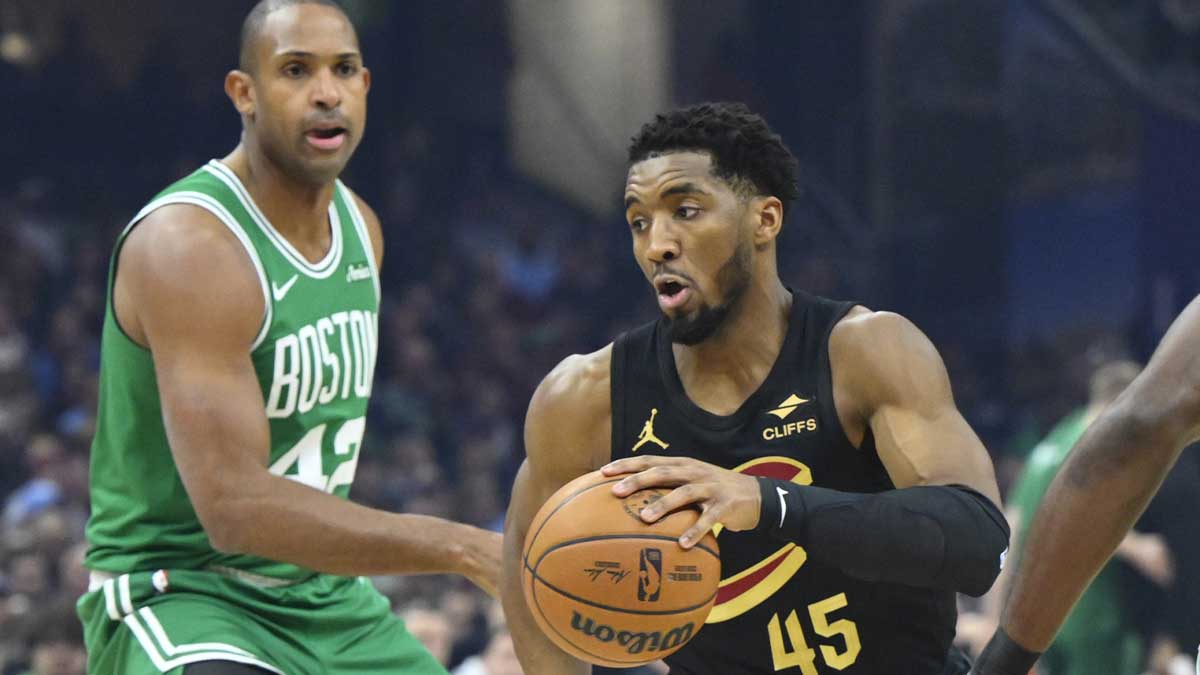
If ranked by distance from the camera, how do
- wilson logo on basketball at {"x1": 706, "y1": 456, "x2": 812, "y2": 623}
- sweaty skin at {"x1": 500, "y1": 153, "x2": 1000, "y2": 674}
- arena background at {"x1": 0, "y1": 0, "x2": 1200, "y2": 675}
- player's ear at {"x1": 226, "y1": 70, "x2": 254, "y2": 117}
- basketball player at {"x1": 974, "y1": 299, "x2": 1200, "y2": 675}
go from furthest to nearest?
1. arena background at {"x1": 0, "y1": 0, "x2": 1200, "y2": 675}
2. player's ear at {"x1": 226, "y1": 70, "x2": 254, "y2": 117}
3. wilson logo on basketball at {"x1": 706, "y1": 456, "x2": 812, "y2": 623}
4. sweaty skin at {"x1": 500, "y1": 153, "x2": 1000, "y2": 674}
5. basketball player at {"x1": 974, "y1": 299, "x2": 1200, "y2": 675}

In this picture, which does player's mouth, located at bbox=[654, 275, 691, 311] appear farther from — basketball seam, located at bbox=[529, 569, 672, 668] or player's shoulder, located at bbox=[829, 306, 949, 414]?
basketball seam, located at bbox=[529, 569, 672, 668]

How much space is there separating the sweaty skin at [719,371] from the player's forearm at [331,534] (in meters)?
0.17

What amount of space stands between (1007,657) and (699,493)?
0.55 metres

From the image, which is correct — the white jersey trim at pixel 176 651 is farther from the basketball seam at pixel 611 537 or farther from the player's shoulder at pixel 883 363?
the player's shoulder at pixel 883 363

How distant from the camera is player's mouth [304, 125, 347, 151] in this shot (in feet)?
12.5

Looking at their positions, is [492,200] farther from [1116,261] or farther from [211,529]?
[211,529]

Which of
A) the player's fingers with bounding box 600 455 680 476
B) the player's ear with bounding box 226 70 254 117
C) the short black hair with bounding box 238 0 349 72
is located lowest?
the player's fingers with bounding box 600 455 680 476

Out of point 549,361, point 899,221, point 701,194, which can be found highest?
point 701,194

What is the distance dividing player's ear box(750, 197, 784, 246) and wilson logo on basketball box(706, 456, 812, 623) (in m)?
0.46

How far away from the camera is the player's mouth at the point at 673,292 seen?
10.7 feet

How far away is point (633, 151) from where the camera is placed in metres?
3.41

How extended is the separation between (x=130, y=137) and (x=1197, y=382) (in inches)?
452

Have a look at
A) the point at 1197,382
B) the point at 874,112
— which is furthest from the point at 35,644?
the point at 874,112

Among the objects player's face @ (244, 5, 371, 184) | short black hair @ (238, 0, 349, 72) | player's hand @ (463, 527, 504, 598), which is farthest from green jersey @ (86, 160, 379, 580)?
player's hand @ (463, 527, 504, 598)
